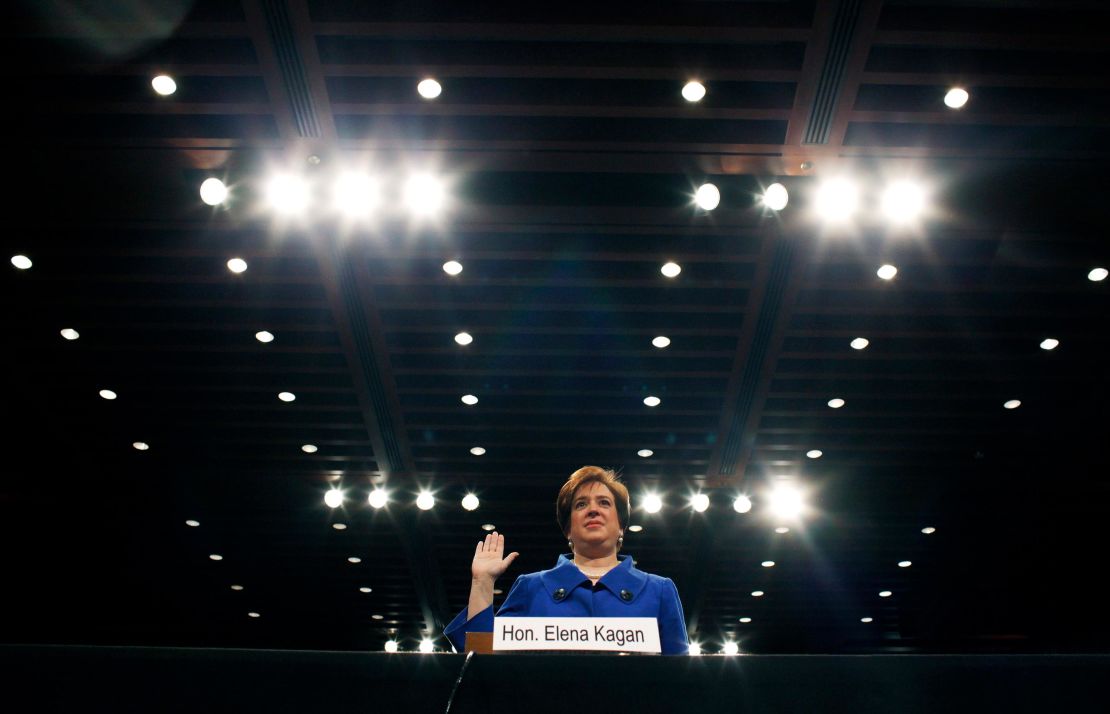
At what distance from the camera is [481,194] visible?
5.69m

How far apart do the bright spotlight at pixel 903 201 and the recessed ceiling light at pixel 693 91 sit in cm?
165

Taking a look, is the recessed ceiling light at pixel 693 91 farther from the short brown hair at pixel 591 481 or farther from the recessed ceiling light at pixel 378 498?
the recessed ceiling light at pixel 378 498

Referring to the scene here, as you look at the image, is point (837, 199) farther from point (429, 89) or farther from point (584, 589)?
point (584, 589)

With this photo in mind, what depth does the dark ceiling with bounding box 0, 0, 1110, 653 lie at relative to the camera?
489 centimetres

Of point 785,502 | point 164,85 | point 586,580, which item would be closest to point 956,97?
point 586,580

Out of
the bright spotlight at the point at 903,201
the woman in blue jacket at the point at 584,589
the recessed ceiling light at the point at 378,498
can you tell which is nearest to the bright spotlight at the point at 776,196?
the bright spotlight at the point at 903,201

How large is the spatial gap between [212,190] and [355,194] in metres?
0.99

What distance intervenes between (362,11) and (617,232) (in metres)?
2.43

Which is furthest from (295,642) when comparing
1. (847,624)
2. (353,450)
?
(847,624)

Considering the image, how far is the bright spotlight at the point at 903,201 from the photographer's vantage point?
5602 mm

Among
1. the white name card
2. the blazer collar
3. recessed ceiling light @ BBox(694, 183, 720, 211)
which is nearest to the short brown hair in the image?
the blazer collar

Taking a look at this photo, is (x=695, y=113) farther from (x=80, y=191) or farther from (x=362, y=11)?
(x=80, y=191)

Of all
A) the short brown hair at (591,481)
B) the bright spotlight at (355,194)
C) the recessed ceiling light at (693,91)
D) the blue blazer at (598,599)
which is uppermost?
the bright spotlight at (355,194)

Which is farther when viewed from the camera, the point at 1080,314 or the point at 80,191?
the point at 1080,314
